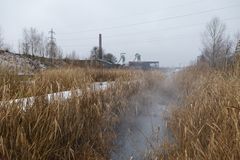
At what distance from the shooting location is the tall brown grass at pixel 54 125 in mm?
2213

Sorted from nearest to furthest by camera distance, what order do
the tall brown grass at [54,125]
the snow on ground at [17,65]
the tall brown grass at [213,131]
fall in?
1. the tall brown grass at [213,131]
2. the tall brown grass at [54,125]
3. the snow on ground at [17,65]

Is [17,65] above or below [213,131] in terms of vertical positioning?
above

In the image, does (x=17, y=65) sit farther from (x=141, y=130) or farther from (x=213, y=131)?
(x=213, y=131)

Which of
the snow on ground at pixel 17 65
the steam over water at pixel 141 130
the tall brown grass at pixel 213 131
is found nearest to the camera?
the tall brown grass at pixel 213 131

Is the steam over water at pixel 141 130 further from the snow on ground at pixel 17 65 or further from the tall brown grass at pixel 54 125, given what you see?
the snow on ground at pixel 17 65

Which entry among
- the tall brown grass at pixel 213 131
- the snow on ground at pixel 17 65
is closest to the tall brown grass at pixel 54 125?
the snow on ground at pixel 17 65

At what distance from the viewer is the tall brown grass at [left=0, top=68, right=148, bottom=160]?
2.21 metres

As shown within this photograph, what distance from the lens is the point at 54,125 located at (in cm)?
254

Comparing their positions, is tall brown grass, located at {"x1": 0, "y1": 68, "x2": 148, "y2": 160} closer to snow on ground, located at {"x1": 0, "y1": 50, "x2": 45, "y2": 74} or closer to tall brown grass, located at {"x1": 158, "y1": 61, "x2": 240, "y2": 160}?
snow on ground, located at {"x1": 0, "y1": 50, "x2": 45, "y2": 74}

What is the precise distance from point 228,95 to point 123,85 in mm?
2815

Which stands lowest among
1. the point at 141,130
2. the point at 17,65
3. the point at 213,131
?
the point at 141,130

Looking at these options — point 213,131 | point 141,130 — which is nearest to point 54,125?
point 213,131

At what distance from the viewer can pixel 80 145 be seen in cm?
304

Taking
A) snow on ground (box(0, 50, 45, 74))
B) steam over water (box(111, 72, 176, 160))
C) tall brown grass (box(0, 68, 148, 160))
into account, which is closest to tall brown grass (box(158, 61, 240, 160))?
steam over water (box(111, 72, 176, 160))
